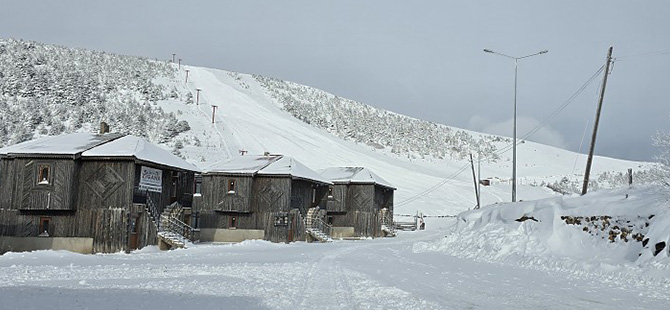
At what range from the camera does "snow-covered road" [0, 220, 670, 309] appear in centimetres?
1345

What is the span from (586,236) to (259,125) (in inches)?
3523

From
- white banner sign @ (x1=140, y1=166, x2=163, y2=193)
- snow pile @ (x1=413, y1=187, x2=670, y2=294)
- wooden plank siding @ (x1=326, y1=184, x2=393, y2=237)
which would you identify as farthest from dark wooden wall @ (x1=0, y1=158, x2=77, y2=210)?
wooden plank siding @ (x1=326, y1=184, x2=393, y2=237)

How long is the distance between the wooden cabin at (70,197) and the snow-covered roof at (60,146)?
0.20 ft

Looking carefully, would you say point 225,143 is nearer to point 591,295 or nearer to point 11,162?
point 11,162

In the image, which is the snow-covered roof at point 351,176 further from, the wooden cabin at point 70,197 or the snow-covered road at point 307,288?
the snow-covered road at point 307,288

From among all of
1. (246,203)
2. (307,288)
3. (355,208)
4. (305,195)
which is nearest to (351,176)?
(355,208)

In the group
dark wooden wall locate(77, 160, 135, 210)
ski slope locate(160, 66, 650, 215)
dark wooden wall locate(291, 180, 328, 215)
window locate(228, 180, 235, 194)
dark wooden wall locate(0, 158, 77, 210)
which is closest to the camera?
dark wooden wall locate(0, 158, 77, 210)

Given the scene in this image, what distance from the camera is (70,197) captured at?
35219 mm

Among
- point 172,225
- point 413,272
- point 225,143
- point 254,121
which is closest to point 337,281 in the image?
point 413,272

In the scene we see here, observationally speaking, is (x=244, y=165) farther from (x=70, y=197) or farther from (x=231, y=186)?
(x=70, y=197)

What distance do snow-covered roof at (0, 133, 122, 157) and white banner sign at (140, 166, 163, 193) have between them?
355 centimetres

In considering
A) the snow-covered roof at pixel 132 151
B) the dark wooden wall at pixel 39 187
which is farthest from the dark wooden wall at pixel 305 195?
the dark wooden wall at pixel 39 187

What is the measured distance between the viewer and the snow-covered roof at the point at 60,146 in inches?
1391

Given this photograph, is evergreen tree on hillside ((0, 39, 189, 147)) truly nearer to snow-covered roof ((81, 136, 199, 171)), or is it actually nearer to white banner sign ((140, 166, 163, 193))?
snow-covered roof ((81, 136, 199, 171))
